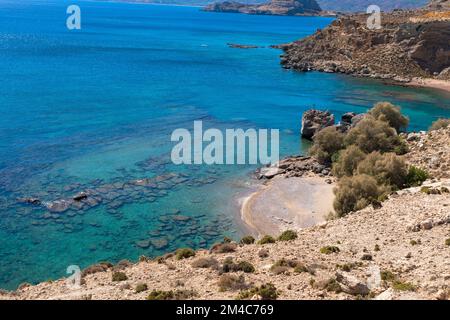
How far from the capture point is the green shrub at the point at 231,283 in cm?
1905

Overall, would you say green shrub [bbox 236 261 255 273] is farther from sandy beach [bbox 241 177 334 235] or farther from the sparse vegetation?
sandy beach [bbox 241 177 334 235]

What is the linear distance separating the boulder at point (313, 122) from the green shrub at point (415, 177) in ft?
82.4

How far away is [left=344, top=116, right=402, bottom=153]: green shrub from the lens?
4566cm

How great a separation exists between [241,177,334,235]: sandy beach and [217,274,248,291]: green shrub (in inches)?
635

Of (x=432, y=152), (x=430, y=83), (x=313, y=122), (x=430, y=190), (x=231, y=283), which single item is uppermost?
(x=430, y=83)

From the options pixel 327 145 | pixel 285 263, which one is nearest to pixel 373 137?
pixel 327 145

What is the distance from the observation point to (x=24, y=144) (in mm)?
54312

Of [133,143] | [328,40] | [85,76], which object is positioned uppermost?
[328,40]

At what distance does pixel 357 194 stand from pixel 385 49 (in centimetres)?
8782

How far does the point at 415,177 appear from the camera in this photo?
116 feet

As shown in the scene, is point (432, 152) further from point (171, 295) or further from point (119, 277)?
point (171, 295)
